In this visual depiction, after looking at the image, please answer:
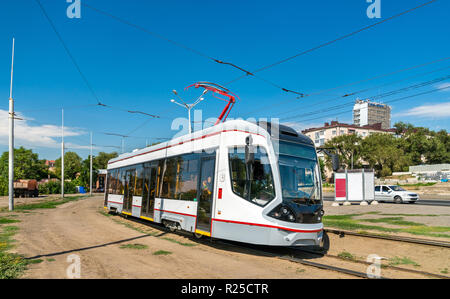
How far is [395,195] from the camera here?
29.1 metres

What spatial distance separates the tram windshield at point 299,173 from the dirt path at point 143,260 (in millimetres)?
1672

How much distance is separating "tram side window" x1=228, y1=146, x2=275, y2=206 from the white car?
24847 millimetres

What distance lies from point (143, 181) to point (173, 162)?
312 cm

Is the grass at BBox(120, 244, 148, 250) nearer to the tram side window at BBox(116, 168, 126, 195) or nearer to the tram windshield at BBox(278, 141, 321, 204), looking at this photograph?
the tram windshield at BBox(278, 141, 321, 204)

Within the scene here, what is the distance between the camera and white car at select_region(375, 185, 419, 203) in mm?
28188

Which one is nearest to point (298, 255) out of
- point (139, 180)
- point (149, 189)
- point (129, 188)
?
point (149, 189)

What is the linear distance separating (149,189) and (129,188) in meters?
3.22

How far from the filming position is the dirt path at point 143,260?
6.46 meters

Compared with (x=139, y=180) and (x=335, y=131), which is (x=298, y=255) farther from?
(x=335, y=131)

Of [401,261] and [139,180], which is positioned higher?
[139,180]

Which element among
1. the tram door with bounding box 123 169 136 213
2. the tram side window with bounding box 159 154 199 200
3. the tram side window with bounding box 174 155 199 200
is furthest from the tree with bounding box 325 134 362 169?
the tram side window with bounding box 174 155 199 200

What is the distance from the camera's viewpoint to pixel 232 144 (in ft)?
29.0

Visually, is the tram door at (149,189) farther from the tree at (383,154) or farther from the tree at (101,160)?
the tree at (101,160)
